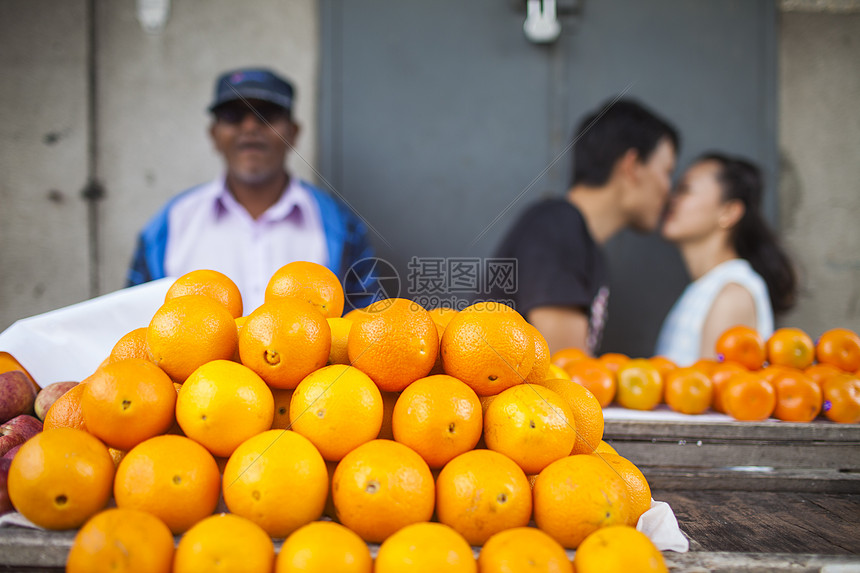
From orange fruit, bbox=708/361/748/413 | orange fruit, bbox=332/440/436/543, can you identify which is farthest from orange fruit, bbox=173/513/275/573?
orange fruit, bbox=708/361/748/413

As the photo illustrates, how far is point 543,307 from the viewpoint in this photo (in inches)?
85.8

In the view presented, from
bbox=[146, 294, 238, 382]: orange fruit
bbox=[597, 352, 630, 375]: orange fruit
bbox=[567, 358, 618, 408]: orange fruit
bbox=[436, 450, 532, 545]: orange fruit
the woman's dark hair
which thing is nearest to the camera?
bbox=[436, 450, 532, 545]: orange fruit

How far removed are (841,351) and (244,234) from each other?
2.52 m

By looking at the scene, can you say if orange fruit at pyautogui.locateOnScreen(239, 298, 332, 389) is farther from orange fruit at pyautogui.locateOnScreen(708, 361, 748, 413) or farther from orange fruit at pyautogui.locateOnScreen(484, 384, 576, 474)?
orange fruit at pyautogui.locateOnScreen(708, 361, 748, 413)

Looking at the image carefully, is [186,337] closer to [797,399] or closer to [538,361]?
[538,361]

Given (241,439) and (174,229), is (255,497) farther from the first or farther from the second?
(174,229)

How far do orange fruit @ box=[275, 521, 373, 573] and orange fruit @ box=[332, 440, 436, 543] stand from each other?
0.14 ft

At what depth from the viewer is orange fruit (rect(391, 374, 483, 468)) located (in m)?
0.78

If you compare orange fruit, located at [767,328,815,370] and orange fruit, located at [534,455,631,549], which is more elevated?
orange fruit, located at [767,328,815,370]

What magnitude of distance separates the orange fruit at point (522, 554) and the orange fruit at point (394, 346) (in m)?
0.28

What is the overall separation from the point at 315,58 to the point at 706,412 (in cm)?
249

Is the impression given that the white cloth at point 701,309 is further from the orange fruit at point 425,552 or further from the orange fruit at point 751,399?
the orange fruit at point 425,552

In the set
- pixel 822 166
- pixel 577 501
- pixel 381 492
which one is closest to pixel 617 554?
pixel 577 501

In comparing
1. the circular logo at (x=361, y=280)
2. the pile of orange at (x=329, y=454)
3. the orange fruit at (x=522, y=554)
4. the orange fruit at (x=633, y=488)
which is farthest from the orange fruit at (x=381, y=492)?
the circular logo at (x=361, y=280)
